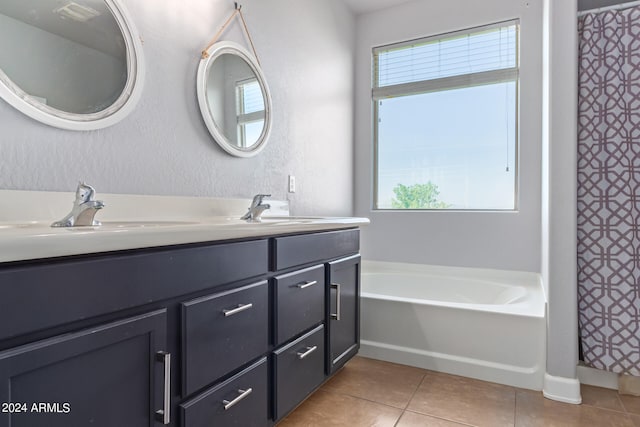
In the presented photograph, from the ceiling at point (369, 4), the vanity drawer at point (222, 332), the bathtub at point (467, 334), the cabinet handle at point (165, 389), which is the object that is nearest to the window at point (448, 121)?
the ceiling at point (369, 4)

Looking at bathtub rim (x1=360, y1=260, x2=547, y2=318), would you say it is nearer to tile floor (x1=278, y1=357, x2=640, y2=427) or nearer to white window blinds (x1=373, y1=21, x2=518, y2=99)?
tile floor (x1=278, y1=357, x2=640, y2=427)

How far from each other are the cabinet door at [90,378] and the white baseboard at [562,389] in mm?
1738

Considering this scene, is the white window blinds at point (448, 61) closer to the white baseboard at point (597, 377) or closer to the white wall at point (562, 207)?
the white wall at point (562, 207)

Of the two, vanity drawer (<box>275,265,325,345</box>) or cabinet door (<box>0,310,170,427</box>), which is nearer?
cabinet door (<box>0,310,170,427</box>)

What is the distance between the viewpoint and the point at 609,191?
5.61 feet

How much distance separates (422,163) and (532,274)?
1.15 metres

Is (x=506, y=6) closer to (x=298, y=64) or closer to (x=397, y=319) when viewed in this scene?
(x=298, y=64)

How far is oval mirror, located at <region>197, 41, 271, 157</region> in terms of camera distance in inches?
66.2

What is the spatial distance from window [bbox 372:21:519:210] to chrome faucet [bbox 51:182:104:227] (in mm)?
2491

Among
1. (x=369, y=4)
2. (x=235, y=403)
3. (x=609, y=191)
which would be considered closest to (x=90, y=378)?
(x=235, y=403)

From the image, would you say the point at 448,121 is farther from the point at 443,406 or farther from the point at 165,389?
the point at 165,389

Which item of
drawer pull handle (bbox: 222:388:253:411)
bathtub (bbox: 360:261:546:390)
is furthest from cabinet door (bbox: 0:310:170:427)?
bathtub (bbox: 360:261:546:390)

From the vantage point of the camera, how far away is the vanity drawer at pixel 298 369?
1.29m

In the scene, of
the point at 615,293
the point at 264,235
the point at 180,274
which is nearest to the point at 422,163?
the point at 615,293
